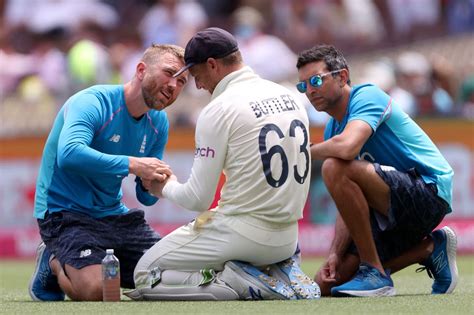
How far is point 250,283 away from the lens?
7758 millimetres

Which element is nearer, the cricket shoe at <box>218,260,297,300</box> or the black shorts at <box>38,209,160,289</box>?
the cricket shoe at <box>218,260,297,300</box>

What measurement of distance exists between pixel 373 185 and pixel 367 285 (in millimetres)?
680

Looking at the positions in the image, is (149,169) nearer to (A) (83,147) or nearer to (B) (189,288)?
(A) (83,147)

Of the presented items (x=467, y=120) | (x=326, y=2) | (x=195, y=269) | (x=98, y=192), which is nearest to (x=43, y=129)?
(x=326, y=2)

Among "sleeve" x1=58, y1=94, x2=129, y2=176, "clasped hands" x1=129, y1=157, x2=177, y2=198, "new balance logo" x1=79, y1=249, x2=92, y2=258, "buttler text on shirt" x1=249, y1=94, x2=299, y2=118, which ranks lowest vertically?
"new balance logo" x1=79, y1=249, x2=92, y2=258

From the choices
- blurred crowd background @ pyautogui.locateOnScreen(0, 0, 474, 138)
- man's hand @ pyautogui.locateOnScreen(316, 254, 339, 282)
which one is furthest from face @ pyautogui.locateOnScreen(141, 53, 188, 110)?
blurred crowd background @ pyautogui.locateOnScreen(0, 0, 474, 138)

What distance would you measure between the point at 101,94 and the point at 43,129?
26.3 feet

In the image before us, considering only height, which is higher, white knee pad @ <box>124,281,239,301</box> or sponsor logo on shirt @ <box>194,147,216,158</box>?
sponsor logo on shirt @ <box>194,147,216,158</box>

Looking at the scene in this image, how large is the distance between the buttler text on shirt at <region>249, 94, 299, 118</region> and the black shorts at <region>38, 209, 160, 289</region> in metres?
1.68

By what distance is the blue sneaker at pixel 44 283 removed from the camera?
8.75 m

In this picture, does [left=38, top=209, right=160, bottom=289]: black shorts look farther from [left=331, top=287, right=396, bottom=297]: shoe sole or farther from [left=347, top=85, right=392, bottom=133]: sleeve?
[left=347, top=85, right=392, bottom=133]: sleeve

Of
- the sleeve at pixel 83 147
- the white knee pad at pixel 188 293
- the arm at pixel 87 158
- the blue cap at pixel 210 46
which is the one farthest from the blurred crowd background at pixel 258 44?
the blue cap at pixel 210 46

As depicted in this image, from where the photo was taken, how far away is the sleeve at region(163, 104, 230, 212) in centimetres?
752

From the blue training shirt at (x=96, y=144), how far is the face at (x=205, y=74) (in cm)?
89
